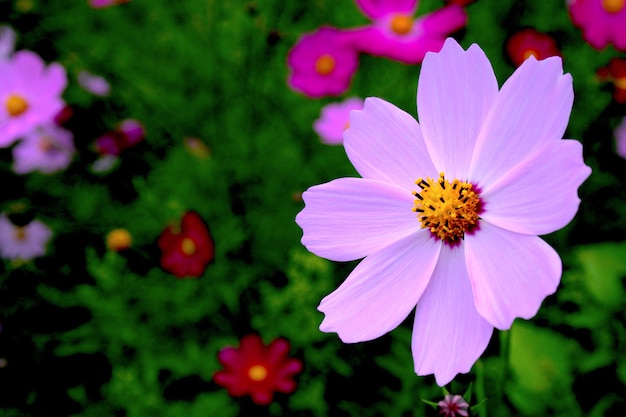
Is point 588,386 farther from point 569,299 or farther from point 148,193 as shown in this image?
point 148,193

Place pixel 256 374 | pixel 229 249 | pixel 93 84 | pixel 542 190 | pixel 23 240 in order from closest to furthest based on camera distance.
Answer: pixel 542 190 < pixel 256 374 < pixel 229 249 < pixel 23 240 < pixel 93 84

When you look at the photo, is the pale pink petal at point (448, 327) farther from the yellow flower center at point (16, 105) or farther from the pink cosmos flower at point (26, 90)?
the yellow flower center at point (16, 105)

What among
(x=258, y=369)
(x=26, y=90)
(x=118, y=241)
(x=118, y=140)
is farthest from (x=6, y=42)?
(x=258, y=369)

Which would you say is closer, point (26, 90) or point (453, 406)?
point (453, 406)

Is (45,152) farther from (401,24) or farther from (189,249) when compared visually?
(401,24)

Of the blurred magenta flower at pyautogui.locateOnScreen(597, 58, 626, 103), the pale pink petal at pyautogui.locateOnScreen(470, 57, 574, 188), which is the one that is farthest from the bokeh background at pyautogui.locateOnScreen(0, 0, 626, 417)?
the pale pink petal at pyautogui.locateOnScreen(470, 57, 574, 188)

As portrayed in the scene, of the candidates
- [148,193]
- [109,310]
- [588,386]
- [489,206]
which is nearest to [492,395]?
[588,386]

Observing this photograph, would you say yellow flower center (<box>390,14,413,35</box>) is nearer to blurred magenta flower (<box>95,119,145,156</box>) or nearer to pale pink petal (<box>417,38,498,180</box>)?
blurred magenta flower (<box>95,119,145,156</box>)
